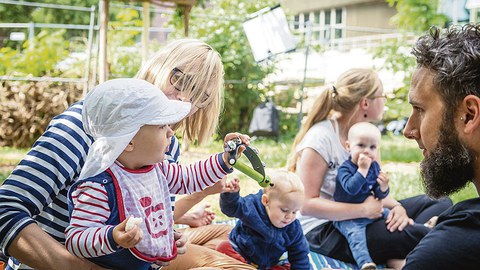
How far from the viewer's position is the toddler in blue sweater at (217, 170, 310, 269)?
3.00m

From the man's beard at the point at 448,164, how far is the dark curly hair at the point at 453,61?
0.08 m

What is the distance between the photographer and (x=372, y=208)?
11.6 feet

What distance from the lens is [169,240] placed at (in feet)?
6.89

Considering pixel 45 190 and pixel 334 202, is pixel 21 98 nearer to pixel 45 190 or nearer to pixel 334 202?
pixel 334 202

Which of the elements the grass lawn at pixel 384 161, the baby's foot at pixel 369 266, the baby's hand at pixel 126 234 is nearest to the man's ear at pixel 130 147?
the baby's hand at pixel 126 234

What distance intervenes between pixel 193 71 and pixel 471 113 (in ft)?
3.45

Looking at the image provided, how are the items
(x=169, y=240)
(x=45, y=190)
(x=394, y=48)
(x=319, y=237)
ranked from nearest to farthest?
(x=45, y=190) < (x=169, y=240) < (x=319, y=237) < (x=394, y=48)

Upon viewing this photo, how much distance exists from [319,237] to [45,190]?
7.26 feet

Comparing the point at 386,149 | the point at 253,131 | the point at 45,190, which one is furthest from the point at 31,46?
the point at 45,190

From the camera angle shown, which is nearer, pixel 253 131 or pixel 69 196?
pixel 69 196

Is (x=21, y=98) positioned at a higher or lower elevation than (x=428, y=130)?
lower

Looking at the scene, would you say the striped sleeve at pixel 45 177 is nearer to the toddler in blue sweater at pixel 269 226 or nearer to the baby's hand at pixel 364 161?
the toddler in blue sweater at pixel 269 226

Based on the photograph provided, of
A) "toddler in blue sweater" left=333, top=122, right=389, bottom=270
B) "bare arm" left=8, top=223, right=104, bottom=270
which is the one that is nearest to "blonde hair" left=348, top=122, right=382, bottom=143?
"toddler in blue sweater" left=333, top=122, right=389, bottom=270

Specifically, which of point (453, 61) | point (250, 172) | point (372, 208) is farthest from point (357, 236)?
point (453, 61)
